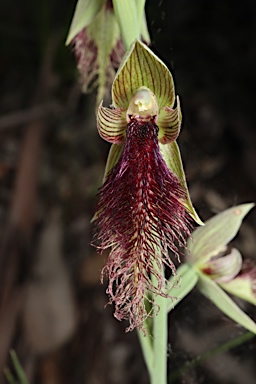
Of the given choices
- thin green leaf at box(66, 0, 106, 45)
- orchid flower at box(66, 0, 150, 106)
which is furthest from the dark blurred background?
thin green leaf at box(66, 0, 106, 45)

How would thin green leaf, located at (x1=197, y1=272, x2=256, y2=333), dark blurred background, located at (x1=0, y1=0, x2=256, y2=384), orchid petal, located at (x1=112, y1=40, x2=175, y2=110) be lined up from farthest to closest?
dark blurred background, located at (x1=0, y1=0, x2=256, y2=384)
thin green leaf, located at (x1=197, y1=272, x2=256, y2=333)
orchid petal, located at (x1=112, y1=40, x2=175, y2=110)

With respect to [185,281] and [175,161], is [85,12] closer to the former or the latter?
[175,161]

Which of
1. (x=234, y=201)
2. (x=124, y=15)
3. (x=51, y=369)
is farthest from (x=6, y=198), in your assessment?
(x=124, y=15)

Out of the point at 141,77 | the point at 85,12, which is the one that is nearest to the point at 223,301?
the point at 141,77

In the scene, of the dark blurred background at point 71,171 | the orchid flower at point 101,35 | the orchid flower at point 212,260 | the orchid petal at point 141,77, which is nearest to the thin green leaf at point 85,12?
the orchid flower at point 101,35

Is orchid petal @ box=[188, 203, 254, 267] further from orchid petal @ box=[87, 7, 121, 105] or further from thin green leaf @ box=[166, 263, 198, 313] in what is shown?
orchid petal @ box=[87, 7, 121, 105]
